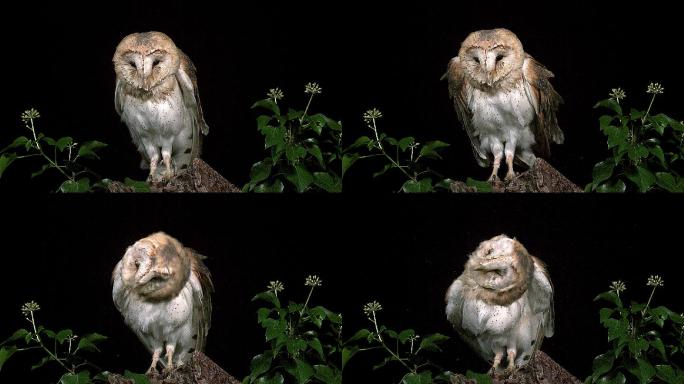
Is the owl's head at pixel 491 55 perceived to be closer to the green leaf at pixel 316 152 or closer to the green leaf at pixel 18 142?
the green leaf at pixel 316 152

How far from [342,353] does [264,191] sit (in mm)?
488

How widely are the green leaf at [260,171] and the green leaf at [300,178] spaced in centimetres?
6

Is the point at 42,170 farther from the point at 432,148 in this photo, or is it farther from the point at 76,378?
the point at 432,148

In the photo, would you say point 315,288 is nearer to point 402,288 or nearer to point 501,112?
point 402,288

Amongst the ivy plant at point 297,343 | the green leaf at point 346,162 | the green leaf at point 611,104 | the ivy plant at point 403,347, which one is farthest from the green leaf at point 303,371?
the green leaf at point 611,104

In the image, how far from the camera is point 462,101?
4.10 metres

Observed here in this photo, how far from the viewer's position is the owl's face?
13.0 feet

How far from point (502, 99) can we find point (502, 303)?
536 mm

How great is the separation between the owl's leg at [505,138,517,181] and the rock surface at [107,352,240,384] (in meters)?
0.95

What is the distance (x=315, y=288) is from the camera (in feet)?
13.7

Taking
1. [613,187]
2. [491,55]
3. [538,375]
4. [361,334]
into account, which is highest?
[491,55]

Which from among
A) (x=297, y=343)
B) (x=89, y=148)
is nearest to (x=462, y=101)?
(x=297, y=343)

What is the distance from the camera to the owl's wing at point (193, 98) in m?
4.07

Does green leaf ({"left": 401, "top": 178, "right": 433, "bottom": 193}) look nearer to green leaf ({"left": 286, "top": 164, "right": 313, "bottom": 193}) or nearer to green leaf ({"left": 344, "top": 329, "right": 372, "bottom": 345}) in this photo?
green leaf ({"left": 286, "top": 164, "right": 313, "bottom": 193})
